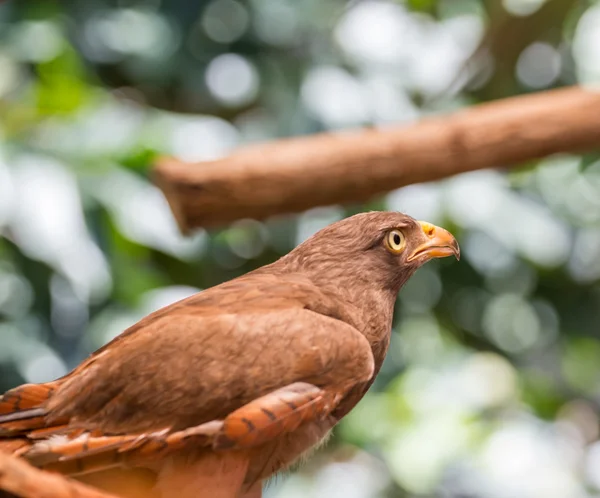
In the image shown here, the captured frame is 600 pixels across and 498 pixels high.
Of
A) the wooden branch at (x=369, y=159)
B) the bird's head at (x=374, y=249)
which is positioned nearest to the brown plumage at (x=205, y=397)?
the bird's head at (x=374, y=249)

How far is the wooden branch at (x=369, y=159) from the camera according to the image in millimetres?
2086

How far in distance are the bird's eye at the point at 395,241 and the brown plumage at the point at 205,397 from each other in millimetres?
164

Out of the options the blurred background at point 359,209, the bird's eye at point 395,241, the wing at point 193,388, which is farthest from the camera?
the blurred background at point 359,209

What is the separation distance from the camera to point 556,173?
4578 millimetres

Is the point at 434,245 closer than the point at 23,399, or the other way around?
the point at 23,399

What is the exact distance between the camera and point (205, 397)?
1127mm

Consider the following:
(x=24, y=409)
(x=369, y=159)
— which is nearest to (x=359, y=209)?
(x=369, y=159)

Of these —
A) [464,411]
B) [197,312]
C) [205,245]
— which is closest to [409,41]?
[205,245]

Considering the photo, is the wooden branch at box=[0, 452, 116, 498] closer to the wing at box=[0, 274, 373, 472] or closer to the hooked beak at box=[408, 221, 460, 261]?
the wing at box=[0, 274, 373, 472]

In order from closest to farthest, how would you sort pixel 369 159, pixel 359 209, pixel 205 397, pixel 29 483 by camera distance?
pixel 29 483 < pixel 205 397 < pixel 369 159 < pixel 359 209

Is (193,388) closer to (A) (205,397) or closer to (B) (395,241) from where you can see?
(A) (205,397)

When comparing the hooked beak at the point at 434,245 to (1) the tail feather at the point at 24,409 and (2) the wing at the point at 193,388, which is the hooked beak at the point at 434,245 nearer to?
(2) the wing at the point at 193,388

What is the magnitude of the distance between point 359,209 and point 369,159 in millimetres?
1343

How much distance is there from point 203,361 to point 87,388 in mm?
145
